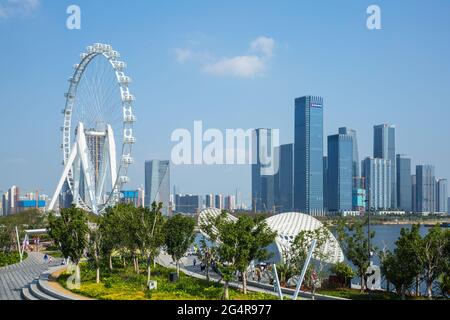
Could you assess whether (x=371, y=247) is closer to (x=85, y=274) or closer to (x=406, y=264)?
(x=406, y=264)

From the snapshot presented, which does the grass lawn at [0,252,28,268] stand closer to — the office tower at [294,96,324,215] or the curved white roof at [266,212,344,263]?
the curved white roof at [266,212,344,263]

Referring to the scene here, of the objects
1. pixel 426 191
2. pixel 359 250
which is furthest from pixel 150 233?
pixel 426 191

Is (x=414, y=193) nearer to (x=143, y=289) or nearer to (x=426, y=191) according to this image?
(x=426, y=191)

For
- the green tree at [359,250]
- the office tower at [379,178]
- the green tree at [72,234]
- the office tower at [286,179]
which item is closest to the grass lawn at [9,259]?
the green tree at [72,234]

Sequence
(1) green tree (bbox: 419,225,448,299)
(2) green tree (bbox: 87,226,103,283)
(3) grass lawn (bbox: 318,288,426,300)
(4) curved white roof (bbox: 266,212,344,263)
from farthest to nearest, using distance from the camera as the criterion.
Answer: (4) curved white roof (bbox: 266,212,344,263) < (2) green tree (bbox: 87,226,103,283) < (3) grass lawn (bbox: 318,288,426,300) < (1) green tree (bbox: 419,225,448,299)

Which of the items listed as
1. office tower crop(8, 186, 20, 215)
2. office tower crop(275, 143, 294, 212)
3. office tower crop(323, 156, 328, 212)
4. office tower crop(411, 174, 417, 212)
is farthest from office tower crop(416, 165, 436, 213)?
office tower crop(8, 186, 20, 215)
